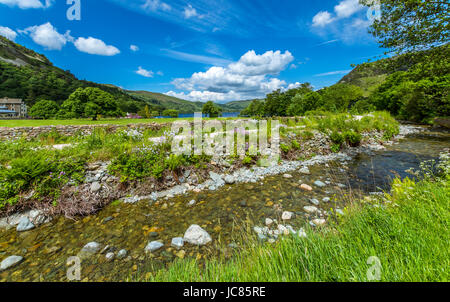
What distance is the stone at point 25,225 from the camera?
3231mm

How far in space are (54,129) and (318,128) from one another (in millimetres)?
15794

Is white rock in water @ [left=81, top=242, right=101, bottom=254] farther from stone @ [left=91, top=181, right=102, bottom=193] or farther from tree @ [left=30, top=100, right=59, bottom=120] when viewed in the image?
tree @ [left=30, top=100, right=59, bottom=120]

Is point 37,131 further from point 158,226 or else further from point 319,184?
point 319,184

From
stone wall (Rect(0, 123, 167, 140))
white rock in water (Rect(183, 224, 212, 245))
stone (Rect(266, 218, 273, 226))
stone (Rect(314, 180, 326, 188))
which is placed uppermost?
stone wall (Rect(0, 123, 167, 140))

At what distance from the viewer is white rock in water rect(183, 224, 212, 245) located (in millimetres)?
2979

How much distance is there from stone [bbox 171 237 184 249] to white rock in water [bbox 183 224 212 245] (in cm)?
9

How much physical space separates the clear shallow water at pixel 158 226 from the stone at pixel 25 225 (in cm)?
11

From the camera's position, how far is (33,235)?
3.14 meters

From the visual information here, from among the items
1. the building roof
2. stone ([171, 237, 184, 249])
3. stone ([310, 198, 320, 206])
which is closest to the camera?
stone ([171, 237, 184, 249])

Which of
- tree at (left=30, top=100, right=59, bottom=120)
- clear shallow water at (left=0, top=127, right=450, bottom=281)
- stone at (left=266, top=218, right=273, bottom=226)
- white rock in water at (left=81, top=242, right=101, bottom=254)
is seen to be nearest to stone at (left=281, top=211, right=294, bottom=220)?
clear shallow water at (left=0, top=127, right=450, bottom=281)

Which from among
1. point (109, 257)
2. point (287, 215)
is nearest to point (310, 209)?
point (287, 215)

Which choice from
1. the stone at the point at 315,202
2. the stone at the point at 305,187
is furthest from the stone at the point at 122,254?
the stone at the point at 305,187

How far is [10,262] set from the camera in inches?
98.6
